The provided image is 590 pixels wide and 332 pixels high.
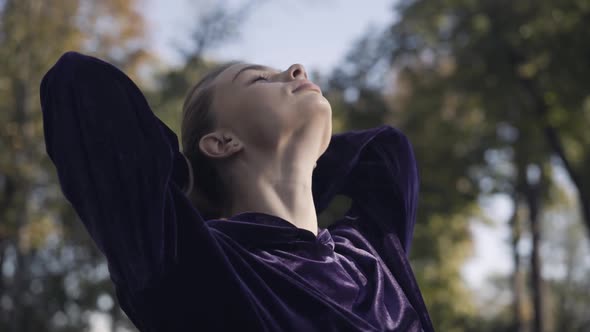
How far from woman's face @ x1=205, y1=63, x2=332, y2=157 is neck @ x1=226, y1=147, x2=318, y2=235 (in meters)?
0.06

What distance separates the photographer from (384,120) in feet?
51.9

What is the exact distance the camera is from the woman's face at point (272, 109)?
2.14 metres

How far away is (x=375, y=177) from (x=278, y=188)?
17.1 inches

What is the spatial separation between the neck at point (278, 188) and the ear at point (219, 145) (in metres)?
0.05

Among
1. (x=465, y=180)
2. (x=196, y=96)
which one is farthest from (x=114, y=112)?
(x=465, y=180)

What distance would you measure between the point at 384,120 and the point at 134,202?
14.4m

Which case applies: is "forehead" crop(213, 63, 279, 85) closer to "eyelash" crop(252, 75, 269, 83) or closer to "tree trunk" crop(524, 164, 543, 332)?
"eyelash" crop(252, 75, 269, 83)

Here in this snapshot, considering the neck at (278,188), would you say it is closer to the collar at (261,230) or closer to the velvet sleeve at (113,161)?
the collar at (261,230)

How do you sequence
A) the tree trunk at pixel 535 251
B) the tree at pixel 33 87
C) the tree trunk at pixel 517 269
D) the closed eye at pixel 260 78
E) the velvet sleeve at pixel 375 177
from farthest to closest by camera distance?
1. the tree trunk at pixel 517 269
2. the tree trunk at pixel 535 251
3. the tree at pixel 33 87
4. the velvet sleeve at pixel 375 177
5. the closed eye at pixel 260 78

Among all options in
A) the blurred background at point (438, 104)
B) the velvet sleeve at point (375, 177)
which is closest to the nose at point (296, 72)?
the velvet sleeve at point (375, 177)

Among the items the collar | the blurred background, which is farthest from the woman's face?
the blurred background

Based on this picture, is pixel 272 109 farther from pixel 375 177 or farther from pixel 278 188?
pixel 375 177

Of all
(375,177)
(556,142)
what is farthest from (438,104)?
(375,177)

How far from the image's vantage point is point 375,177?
2.48 metres
